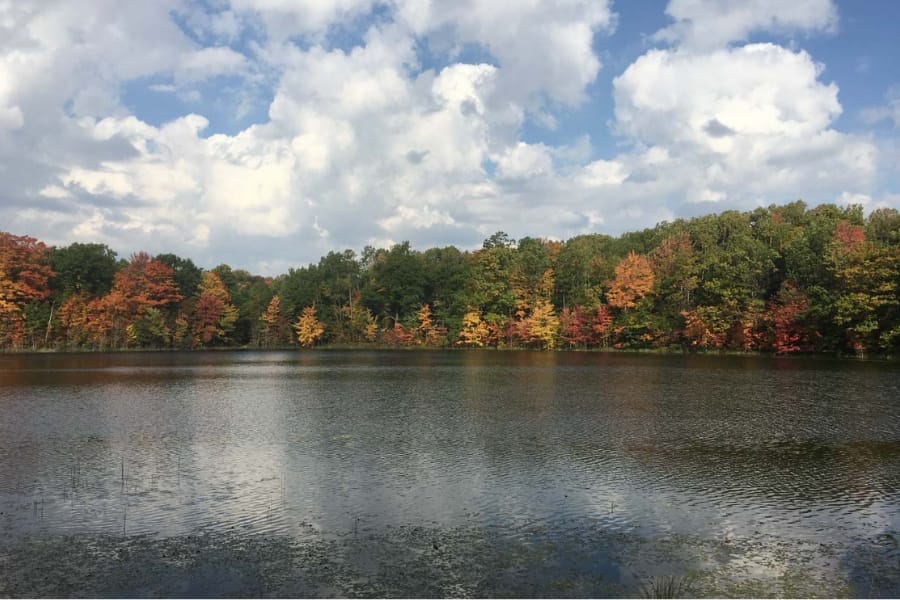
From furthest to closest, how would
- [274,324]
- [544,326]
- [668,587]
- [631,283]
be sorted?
1. [274,324]
2. [544,326]
3. [631,283]
4. [668,587]

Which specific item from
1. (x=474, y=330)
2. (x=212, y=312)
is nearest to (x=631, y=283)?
(x=474, y=330)

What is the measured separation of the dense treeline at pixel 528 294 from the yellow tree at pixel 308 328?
243 millimetres

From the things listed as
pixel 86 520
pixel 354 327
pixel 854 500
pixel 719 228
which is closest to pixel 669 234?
pixel 719 228

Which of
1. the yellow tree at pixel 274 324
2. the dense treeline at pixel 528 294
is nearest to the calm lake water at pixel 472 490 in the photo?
the dense treeline at pixel 528 294

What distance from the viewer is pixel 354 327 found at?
99.4 m

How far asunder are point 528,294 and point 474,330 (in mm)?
8735

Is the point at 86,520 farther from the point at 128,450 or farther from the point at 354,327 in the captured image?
the point at 354,327

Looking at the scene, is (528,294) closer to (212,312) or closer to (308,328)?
(308,328)

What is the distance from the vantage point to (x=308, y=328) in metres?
100

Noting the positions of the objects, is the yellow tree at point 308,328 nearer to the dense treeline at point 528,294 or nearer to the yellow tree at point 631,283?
the dense treeline at point 528,294

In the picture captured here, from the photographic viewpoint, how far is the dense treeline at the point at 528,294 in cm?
5641

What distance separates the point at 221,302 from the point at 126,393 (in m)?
66.4

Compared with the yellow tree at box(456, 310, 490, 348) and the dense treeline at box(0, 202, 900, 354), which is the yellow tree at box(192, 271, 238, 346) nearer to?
the dense treeline at box(0, 202, 900, 354)

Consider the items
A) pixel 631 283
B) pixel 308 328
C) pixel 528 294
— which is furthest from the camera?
pixel 308 328
